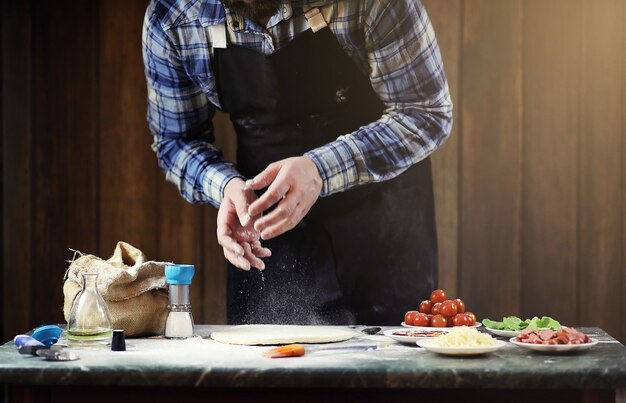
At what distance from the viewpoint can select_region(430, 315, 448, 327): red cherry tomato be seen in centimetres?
254

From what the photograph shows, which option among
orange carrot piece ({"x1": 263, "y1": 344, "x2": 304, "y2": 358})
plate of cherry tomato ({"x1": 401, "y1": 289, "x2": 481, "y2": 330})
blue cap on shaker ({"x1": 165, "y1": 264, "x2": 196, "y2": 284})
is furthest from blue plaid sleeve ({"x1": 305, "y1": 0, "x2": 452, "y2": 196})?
orange carrot piece ({"x1": 263, "y1": 344, "x2": 304, "y2": 358})

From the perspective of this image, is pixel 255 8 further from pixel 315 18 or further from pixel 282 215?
pixel 282 215

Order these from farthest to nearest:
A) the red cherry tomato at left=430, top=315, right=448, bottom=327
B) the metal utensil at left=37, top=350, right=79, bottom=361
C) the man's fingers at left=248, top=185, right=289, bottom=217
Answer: the man's fingers at left=248, top=185, right=289, bottom=217 → the red cherry tomato at left=430, top=315, right=448, bottom=327 → the metal utensil at left=37, top=350, right=79, bottom=361

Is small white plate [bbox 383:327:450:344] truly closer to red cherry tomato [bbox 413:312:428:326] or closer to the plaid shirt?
red cherry tomato [bbox 413:312:428:326]

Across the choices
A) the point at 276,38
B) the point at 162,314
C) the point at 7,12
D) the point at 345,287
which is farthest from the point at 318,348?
the point at 7,12

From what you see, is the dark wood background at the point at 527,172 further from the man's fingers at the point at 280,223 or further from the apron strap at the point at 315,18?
the apron strap at the point at 315,18

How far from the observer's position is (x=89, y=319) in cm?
229

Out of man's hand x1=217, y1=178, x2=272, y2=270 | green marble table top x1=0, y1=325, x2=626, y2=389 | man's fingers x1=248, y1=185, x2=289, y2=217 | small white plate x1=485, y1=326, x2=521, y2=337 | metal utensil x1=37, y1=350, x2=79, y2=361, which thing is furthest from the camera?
man's hand x1=217, y1=178, x2=272, y2=270

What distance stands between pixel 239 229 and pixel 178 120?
493 millimetres

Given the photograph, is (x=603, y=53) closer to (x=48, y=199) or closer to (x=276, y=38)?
(x=276, y=38)

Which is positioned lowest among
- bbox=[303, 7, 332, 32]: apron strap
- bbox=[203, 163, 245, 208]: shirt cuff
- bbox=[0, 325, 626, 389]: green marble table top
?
bbox=[0, 325, 626, 389]: green marble table top

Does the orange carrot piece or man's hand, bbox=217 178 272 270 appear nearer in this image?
the orange carrot piece

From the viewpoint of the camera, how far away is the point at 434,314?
260 centimetres

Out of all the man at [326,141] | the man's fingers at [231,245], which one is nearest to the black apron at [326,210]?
the man at [326,141]
